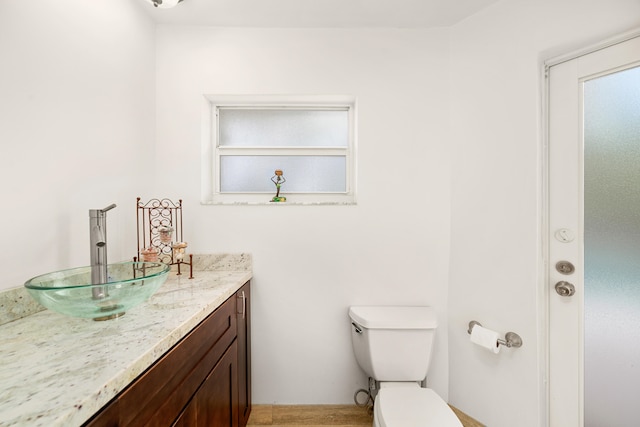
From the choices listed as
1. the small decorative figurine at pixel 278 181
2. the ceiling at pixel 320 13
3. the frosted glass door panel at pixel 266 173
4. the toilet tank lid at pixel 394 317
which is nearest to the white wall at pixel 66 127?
the ceiling at pixel 320 13

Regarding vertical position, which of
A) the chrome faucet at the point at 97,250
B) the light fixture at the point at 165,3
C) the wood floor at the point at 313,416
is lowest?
the wood floor at the point at 313,416

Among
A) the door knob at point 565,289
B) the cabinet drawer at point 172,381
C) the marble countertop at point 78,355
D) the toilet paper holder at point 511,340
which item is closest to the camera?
the marble countertop at point 78,355

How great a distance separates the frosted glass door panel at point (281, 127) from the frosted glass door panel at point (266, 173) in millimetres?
93

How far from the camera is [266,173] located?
1.76 metres

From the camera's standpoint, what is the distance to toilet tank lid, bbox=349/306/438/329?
1369mm

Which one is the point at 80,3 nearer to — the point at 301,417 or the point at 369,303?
the point at 369,303

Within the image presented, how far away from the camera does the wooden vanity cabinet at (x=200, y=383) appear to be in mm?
597

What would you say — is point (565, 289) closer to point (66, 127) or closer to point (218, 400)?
point (218, 400)

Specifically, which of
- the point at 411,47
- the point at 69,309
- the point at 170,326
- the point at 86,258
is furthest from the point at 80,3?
the point at 411,47

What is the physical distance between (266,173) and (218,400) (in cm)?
122

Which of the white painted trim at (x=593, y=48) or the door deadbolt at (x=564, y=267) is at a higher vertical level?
the white painted trim at (x=593, y=48)

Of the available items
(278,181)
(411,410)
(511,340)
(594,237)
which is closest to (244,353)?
(411,410)

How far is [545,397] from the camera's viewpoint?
4.26 ft

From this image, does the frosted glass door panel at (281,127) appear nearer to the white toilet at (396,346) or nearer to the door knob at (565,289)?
the white toilet at (396,346)
